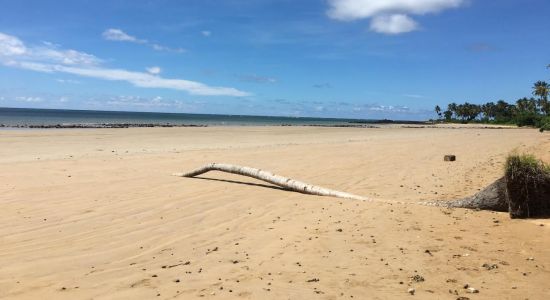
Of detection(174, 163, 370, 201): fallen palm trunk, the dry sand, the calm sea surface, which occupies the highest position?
the calm sea surface

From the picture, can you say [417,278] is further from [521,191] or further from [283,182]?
[283,182]

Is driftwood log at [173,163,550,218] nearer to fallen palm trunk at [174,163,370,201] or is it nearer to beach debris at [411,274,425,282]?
fallen palm trunk at [174,163,370,201]

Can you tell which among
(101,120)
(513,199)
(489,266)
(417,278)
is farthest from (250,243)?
(101,120)

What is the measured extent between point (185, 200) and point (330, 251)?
4153 mm

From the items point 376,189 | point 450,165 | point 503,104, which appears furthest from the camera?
point 503,104

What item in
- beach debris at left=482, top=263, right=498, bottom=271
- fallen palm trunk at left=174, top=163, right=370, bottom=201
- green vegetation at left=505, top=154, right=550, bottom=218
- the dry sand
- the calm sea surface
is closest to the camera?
the dry sand

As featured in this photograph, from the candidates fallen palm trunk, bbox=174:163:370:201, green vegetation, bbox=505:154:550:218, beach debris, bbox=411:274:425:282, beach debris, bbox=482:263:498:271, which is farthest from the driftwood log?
beach debris, bbox=411:274:425:282

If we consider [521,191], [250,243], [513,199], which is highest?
[521,191]

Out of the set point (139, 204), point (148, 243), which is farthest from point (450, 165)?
point (148, 243)

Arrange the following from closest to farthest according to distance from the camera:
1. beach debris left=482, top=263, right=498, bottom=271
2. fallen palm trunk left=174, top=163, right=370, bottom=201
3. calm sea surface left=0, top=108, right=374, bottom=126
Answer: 1. beach debris left=482, top=263, right=498, bottom=271
2. fallen palm trunk left=174, top=163, right=370, bottom=201
3. calm sea surface left=0, top=108, right=374, bottom=126

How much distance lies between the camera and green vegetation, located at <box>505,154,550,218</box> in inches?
270

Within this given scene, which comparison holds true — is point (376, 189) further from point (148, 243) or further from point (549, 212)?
point (148, 243)

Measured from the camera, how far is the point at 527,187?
6.88 metres

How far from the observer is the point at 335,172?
13320 millimetres
